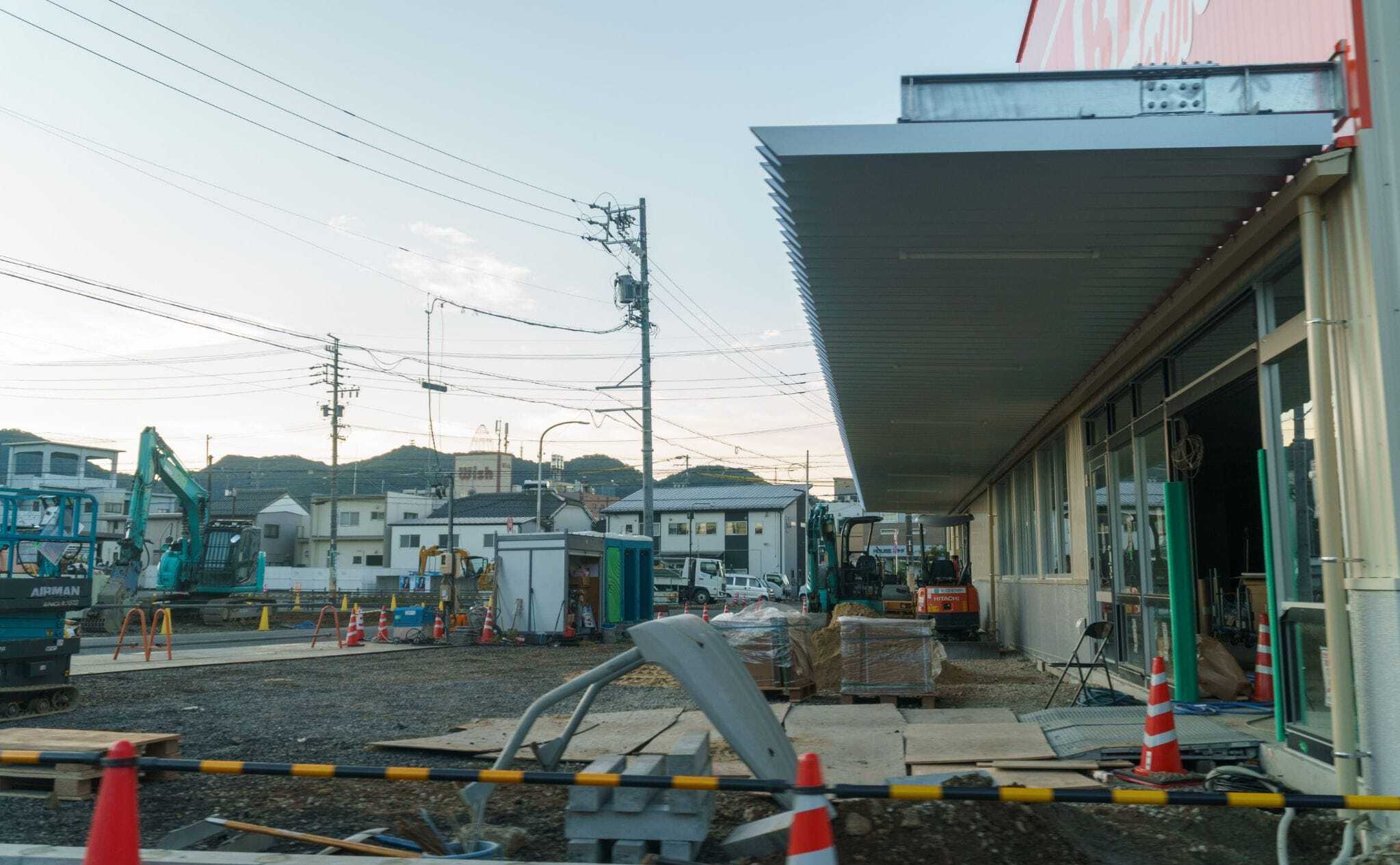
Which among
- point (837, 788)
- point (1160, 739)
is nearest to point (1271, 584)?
point (1160, 739)

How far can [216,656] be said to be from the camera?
18.9 m

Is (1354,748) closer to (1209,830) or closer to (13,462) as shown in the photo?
(1209,830)

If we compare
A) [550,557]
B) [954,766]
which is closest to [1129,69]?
[954,766]

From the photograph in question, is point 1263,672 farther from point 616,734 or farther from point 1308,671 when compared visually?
point 616,734

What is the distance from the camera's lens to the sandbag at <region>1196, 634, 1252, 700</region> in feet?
30.3

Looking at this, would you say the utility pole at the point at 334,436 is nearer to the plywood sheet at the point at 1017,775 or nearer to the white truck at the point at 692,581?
the white truck at the point at 692,581

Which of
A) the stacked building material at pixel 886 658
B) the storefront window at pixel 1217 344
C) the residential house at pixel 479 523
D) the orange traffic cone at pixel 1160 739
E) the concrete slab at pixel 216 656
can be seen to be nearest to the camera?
the orange traffic cone at pixel 1160 739

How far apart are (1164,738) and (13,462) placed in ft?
160

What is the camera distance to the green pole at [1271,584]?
6.37 m

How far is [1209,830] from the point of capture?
5.57 meters

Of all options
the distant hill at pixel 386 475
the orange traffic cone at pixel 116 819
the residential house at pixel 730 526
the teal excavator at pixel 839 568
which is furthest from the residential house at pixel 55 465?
the distant hill at pixel 386 475

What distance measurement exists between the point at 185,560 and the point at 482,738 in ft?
83.4

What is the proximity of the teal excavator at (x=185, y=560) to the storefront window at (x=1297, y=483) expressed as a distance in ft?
83.7

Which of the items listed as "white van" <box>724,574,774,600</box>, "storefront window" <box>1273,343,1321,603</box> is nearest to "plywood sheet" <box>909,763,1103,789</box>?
"storefront window" <box>1273,343,1321,603</box>
